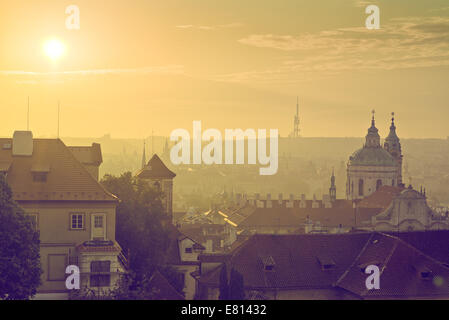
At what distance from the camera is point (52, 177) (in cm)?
4803

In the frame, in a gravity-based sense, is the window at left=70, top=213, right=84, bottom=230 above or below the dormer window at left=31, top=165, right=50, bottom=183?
below

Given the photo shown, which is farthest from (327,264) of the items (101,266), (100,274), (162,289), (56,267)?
(56,267)

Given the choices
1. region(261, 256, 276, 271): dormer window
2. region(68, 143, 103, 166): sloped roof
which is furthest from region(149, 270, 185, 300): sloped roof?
region(68, 143, 103, 166): sloped roof

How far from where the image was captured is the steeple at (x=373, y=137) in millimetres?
157413

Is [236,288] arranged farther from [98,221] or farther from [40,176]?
[40,176]

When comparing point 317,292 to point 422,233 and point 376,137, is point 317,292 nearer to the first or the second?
point 422,233

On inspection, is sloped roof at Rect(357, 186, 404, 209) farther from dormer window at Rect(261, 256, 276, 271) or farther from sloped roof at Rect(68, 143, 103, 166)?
dormer window at Rect(261, 256, 276, 271)

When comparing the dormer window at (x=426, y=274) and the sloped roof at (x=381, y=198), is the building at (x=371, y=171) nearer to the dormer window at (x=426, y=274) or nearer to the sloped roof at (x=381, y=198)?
the sloped roof at (x=381, y=198)

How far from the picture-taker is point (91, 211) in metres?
46.9

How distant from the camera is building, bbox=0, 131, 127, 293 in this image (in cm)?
4406

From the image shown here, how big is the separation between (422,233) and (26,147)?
28.2 meters

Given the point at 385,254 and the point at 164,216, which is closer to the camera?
the point at 385,254

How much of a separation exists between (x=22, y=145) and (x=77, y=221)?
666cm
